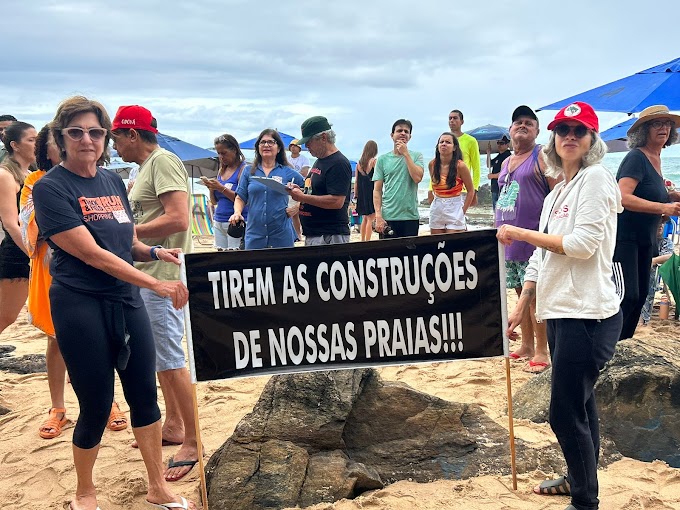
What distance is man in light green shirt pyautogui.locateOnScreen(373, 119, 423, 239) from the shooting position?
22.6 ft

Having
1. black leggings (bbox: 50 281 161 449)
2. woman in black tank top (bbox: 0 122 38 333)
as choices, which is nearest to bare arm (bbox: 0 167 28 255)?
woman in black tank top (bbox: 0 122 38 333)

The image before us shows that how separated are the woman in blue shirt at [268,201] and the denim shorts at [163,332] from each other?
1.99 metres

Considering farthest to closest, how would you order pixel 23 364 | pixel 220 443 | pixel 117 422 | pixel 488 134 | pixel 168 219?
1. pixel 488 134
2. pixel 23 364
3. pixel 117 422
4. pixel 220 443
5. pixel 168 219

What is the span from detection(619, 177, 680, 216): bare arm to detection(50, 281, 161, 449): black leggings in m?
3.08

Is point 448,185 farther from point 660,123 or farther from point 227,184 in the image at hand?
point 660,123

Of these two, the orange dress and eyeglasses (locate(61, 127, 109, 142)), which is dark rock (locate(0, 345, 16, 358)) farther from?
eyeglasses (locate(61, 127, 109, 142))

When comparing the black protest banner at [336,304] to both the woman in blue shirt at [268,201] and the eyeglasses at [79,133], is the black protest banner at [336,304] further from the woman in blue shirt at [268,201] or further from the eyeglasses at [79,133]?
the woman in blue shirt at [268,201]

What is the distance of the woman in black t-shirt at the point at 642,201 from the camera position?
4.00m

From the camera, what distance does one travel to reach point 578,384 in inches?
106

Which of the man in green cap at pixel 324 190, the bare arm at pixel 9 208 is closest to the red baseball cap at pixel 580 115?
the man in green cap at pixel 324 190

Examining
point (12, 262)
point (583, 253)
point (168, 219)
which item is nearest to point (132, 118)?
point (168, 219)

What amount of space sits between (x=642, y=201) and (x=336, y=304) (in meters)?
2.27

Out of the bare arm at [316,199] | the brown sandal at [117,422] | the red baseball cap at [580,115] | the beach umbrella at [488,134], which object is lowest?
the brown sandal at [117,422]

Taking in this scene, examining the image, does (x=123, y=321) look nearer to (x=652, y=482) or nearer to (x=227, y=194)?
(x=652, y=482)
